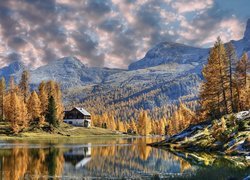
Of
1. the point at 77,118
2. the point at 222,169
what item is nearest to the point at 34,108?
the point at 77,118

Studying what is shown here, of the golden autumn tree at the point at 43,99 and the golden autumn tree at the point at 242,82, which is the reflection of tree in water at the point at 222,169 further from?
the golden autumn tree at the point at 43,99

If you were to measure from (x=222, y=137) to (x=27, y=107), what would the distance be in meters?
85.3

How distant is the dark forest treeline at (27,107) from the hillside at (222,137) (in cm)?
5881

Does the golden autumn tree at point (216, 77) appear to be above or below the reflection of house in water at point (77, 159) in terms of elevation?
above

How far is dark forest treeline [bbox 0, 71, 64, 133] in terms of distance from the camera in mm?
107562

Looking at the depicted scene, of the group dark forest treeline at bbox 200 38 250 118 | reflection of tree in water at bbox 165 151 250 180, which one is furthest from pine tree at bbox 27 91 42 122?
reflection of tree in water at bbox 165 151 250 180

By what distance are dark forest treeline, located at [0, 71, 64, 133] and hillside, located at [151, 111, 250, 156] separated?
58.8m

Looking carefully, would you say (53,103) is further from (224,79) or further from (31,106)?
(224,79)

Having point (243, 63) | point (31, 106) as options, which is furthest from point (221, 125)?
point (31, 106)

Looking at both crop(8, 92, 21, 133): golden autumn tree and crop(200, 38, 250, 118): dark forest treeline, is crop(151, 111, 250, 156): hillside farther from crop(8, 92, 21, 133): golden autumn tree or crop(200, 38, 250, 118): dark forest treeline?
crop(8, 92, 21, 133): golden autumn tree

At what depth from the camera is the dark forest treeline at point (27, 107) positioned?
108 metres

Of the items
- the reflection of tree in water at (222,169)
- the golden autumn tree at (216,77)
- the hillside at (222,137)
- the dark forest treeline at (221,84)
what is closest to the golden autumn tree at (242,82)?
the dark forest treeline at (221,84)

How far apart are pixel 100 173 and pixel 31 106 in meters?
95.5

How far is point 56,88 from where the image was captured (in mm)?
157000
